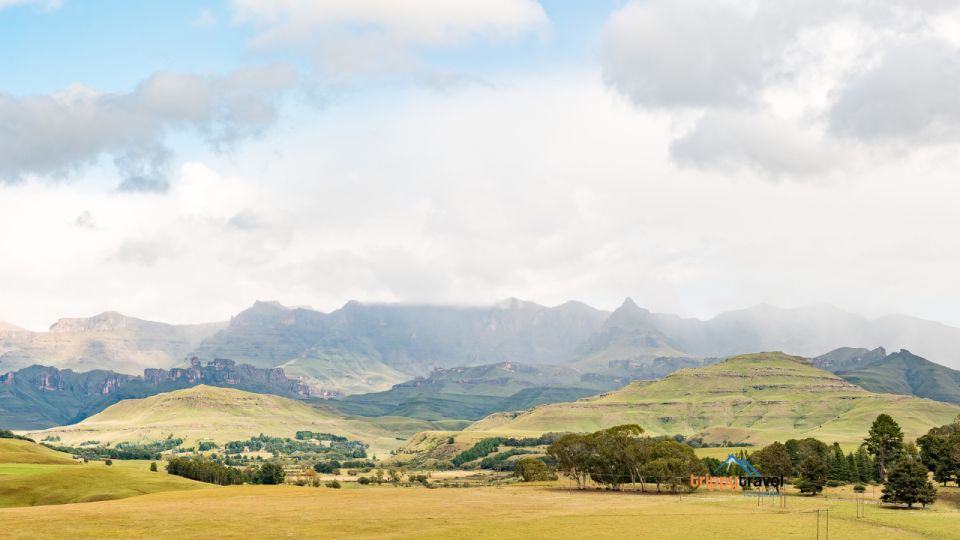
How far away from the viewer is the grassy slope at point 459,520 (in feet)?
413

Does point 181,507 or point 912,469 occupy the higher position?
point 912,469

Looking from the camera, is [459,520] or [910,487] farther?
[910,487]

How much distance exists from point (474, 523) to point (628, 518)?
2970 cm

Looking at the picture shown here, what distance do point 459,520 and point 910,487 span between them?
3709 inches

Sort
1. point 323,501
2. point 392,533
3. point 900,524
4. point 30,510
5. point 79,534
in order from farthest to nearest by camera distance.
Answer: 1. point 323,501
2. point 30,510
3. point 900,524
4. point 392,533
5. point 79,534

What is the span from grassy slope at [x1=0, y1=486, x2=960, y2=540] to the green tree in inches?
177

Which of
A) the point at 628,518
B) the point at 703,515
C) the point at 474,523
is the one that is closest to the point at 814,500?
the point at 703,515

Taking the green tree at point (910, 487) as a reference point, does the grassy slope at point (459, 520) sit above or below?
below

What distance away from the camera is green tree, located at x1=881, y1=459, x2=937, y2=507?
6786 inches

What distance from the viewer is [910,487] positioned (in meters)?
173

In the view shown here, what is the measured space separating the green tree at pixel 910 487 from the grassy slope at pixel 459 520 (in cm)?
450

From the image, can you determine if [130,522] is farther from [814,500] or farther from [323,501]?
[814,500]

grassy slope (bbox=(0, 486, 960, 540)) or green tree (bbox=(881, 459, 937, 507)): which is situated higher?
green tree (bbox=(881, 459, 937, 507))

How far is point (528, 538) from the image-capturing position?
405 ft
